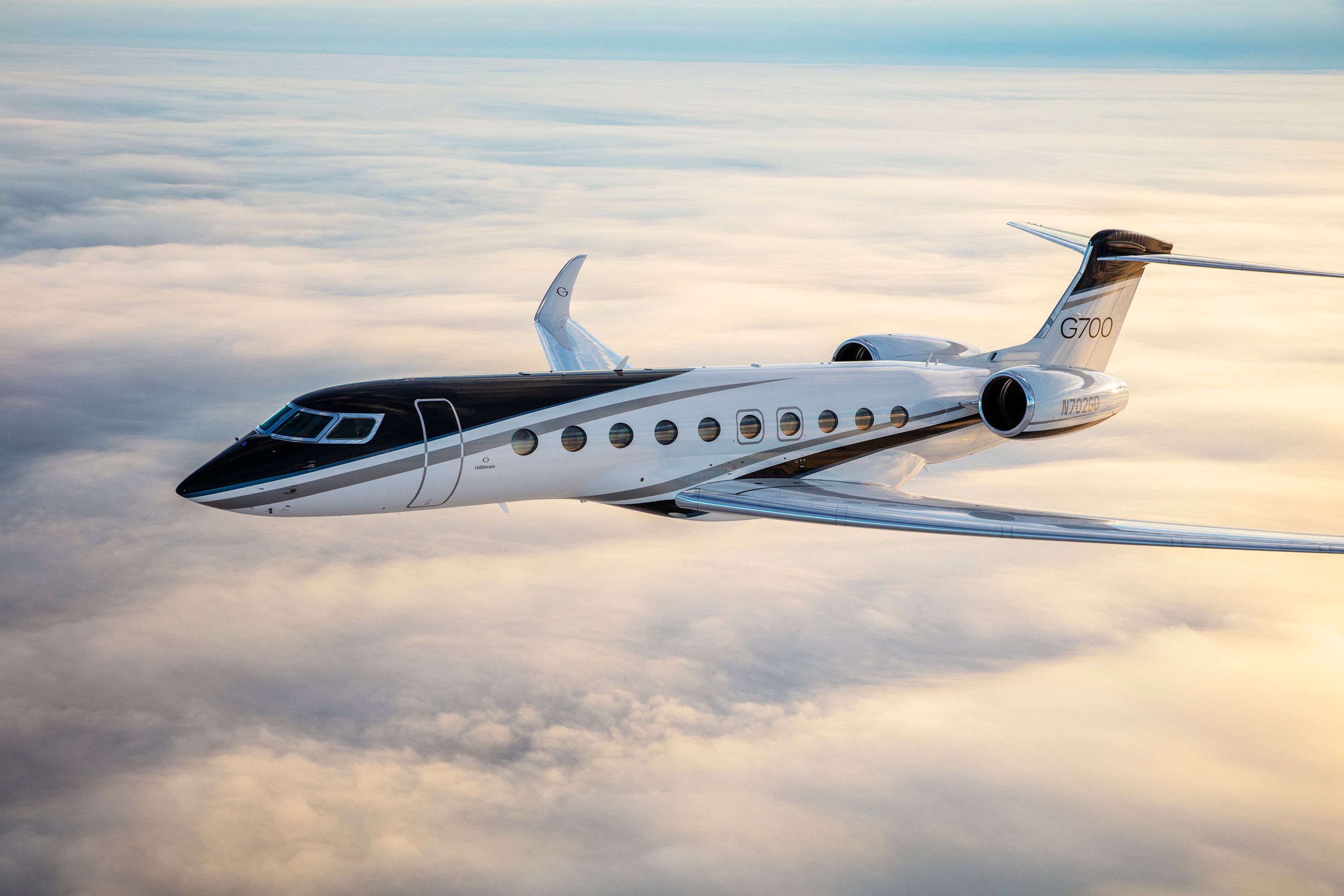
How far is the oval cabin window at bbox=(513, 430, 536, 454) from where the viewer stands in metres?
22.0

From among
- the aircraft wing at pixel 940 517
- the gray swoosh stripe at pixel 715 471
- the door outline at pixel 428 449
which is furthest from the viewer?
the gray swoosh stripe at pixel 715 471

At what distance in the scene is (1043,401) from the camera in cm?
2494

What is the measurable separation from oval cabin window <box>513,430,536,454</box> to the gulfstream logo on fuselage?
1364cm

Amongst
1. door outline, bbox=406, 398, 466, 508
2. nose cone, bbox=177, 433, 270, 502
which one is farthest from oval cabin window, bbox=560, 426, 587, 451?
nose cone, bbox=177, 433, 270, 502

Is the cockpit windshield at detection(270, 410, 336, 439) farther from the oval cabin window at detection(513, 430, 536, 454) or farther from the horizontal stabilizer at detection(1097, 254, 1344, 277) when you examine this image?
the horizontal stabilizer at detection(1097, 254, 1344, 277)

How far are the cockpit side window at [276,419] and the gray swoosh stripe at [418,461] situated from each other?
1.21 m

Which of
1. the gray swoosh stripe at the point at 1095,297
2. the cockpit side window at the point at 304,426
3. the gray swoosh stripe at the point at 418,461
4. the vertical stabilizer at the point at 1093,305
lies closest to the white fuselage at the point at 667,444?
the gray swoosh stripe at the point at 418,461

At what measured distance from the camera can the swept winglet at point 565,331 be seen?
29359 mm

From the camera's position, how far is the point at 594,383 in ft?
75.2

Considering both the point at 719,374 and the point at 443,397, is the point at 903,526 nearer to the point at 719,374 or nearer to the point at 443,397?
the point at 719,374

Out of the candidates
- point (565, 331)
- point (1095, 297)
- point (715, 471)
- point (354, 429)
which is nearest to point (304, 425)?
point (354, 429)

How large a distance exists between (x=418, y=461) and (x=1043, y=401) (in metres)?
13.1

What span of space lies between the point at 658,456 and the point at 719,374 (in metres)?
2.27

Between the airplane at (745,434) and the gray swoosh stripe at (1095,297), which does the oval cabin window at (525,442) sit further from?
the gray swoosh stripe at (1095,297)
